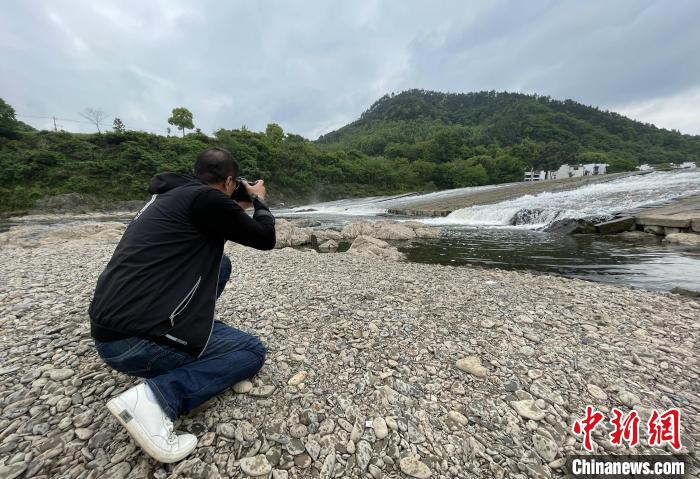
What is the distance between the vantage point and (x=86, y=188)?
110 ft

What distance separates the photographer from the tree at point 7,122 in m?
37.0

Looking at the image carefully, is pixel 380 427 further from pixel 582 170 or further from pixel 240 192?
pixel 582 170

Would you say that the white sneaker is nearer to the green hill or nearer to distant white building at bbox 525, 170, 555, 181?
the green hill

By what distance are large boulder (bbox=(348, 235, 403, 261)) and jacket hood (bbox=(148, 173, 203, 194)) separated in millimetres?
7526

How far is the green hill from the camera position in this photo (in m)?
74.5

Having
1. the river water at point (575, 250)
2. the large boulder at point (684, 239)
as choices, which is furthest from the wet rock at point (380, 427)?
the large boulder at point (684, 239)

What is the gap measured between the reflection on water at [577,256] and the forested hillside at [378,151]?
125 feet

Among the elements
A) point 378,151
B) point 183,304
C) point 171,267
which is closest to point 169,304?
point 183,304

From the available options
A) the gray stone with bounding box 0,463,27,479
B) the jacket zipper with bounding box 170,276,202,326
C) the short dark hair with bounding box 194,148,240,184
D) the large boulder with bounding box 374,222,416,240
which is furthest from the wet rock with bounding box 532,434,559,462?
the large boulder with bounding box 374,222,416,240

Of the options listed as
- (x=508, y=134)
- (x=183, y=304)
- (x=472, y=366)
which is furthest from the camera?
(x=508, y=134)

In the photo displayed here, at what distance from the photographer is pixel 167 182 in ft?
6.77

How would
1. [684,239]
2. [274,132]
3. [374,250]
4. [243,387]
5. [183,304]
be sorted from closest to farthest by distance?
[183,304], [243,387], [374,250], [684,239], [274,132]

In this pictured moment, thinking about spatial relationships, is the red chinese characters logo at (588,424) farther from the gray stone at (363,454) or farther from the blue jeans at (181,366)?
the blue jeans at (181,366)

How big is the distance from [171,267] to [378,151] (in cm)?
10318
